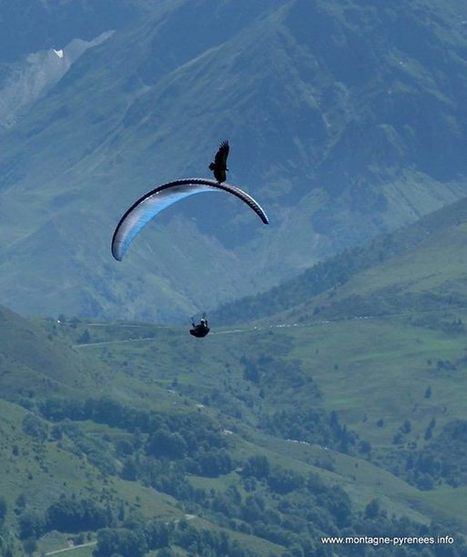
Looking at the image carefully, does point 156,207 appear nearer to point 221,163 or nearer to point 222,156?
point 221,163

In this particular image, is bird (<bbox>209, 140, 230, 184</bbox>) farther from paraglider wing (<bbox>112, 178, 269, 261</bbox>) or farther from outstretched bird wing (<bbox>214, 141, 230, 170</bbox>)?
paraglider wing (<bbox>112, 178, 269, 261</bbox>)

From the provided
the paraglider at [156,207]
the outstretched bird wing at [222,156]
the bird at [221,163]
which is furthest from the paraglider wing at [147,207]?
the outstretched bird wing at [222,156]

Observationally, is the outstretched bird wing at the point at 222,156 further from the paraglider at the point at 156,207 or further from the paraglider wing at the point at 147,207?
the paraglider wing at the point at 147,207

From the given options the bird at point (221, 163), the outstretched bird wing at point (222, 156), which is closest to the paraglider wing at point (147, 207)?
the bird at point (221, 163)

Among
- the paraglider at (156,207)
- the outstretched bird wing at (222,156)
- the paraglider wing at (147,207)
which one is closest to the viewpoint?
the outstretched bird wing at (222,156)

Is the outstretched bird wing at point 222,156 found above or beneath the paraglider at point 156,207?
beneath

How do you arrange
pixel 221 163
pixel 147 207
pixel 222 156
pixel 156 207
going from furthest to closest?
pixel 147 207
pixel 156 207
pixel 221 163
pixel 222 156

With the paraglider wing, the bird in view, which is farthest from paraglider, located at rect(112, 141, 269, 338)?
the bird

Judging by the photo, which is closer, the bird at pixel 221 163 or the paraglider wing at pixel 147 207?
the bird at pixel 221 163

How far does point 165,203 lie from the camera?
257 feet

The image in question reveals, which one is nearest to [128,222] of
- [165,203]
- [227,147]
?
[165,203]

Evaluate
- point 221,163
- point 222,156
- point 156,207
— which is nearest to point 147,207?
point 156,207

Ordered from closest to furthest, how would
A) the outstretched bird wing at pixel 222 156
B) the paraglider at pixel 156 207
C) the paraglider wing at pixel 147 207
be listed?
1. the outstretched bird wing at pixel 222 156
2. the paraglider at pixel 156 207
3. the paraglider wing at pixel 147 207

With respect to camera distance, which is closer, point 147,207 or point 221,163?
point 221,163
